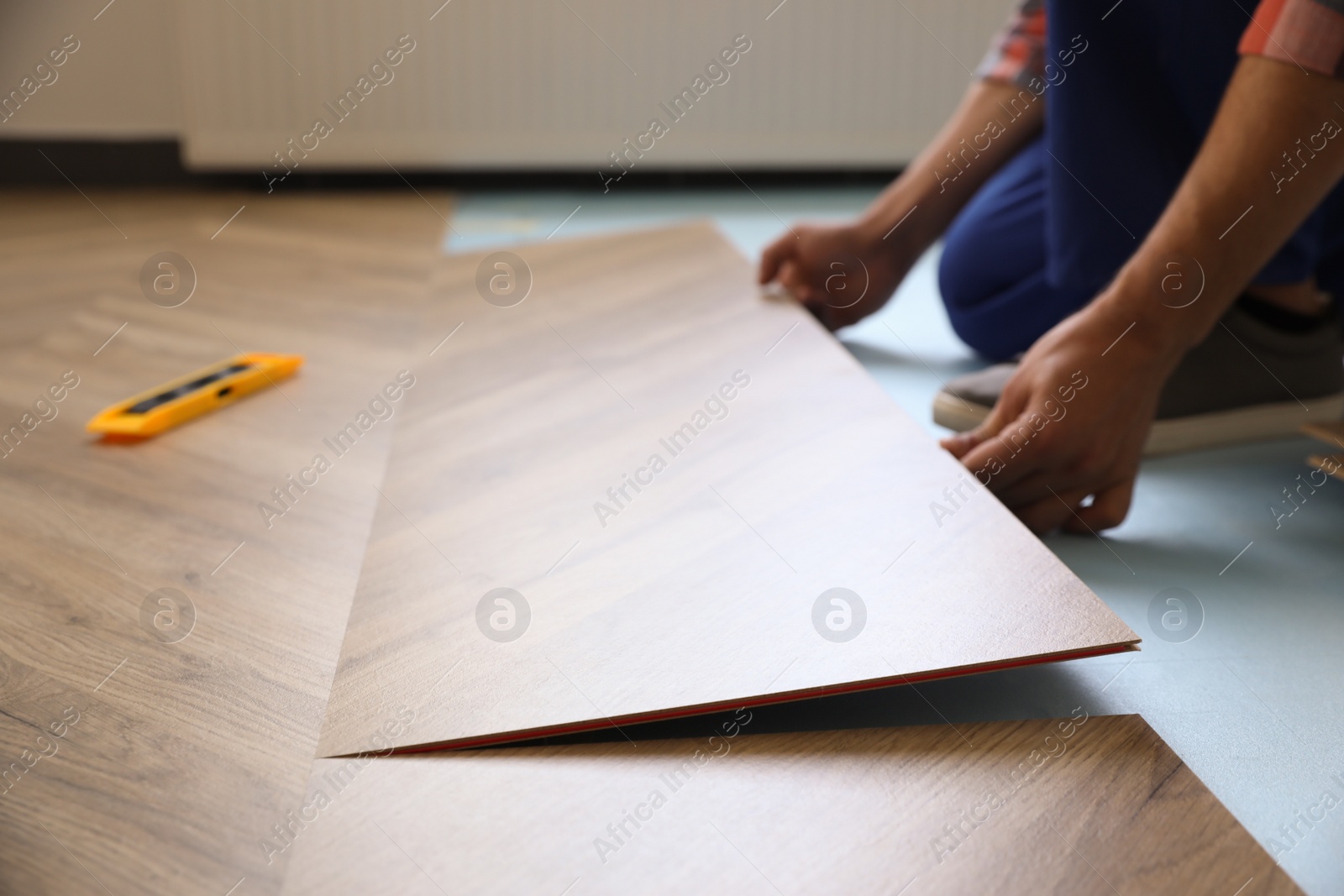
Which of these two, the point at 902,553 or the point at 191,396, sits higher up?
the point at 902,553

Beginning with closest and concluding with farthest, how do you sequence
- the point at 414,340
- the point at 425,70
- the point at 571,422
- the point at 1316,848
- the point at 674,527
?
the point at 1316,848 → the point at 674,527 → the point at 571,422 → the point at 414,340 → the point at 425,70

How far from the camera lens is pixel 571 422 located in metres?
1.06

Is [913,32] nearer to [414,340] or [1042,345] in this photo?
[414,340]

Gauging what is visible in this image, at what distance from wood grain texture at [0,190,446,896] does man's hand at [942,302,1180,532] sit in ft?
1.77

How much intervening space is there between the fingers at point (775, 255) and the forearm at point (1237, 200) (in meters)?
0.61

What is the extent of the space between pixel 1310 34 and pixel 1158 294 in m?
0.21

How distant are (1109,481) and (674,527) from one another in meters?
0.38

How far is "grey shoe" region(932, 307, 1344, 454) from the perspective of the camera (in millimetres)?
1135

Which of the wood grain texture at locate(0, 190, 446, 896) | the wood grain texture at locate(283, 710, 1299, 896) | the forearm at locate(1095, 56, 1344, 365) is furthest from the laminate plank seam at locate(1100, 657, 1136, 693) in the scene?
the wood grain texture at locate(0, 190, 446, 896)

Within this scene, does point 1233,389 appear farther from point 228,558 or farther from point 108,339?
point 108,339

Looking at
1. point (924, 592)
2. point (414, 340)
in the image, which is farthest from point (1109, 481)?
point (414, 340)

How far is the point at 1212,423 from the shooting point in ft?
3.80

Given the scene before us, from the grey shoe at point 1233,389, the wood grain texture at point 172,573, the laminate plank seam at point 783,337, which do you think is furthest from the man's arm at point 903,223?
the wood grain texture at point 172,573

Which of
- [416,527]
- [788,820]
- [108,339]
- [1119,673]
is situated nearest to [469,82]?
[108,339]
